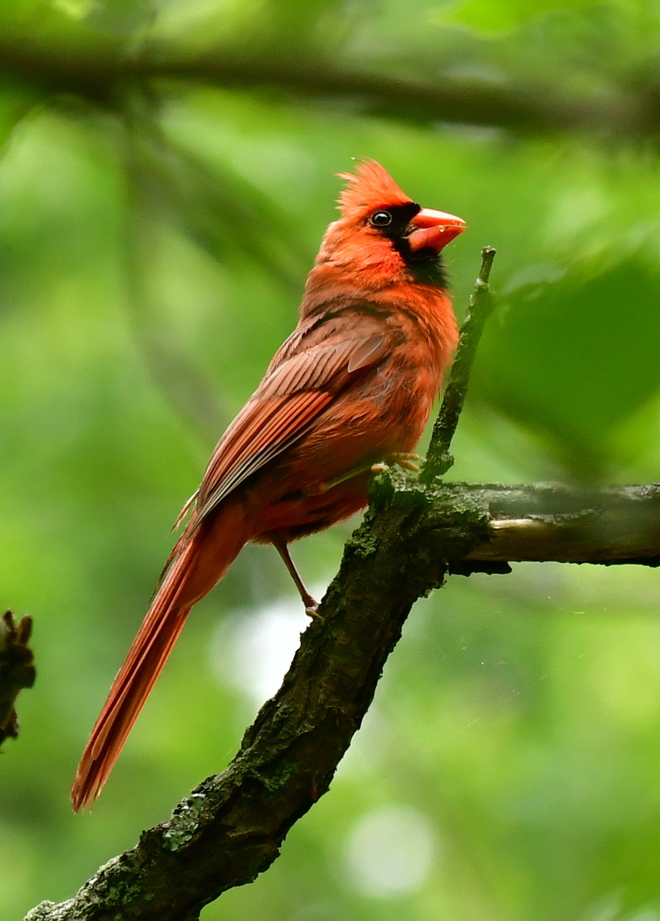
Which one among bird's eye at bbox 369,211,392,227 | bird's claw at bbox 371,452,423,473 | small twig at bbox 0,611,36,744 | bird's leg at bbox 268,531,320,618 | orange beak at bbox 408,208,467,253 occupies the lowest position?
small twig at bbox 0,611,36,744

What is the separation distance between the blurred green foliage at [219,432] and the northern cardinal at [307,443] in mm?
315

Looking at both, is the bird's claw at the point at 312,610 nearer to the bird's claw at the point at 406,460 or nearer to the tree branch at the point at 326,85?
the bird's claw at the point at 406,460

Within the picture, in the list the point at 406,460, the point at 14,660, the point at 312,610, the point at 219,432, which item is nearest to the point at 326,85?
the point at 14,660

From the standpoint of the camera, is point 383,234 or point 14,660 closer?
point 14,660

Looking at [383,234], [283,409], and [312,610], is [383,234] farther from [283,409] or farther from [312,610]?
[312,610]

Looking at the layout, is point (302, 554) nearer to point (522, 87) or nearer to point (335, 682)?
A: point (335, 682)

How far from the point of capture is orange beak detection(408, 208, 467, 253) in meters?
3.61

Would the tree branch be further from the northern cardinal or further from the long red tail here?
the long red tail

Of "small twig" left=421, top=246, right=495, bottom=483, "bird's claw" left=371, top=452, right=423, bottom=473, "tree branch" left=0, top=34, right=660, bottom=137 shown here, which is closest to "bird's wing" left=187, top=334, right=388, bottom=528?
"bird's claw" left=371, top=452, right=423, bottom=473

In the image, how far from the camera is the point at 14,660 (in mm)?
1583

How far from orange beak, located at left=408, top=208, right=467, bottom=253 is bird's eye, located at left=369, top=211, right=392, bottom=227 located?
0.46ft

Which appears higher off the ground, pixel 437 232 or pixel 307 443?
pixel 437 232

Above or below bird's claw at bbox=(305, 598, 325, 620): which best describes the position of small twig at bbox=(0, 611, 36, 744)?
below

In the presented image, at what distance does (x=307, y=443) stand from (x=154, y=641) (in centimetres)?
68
